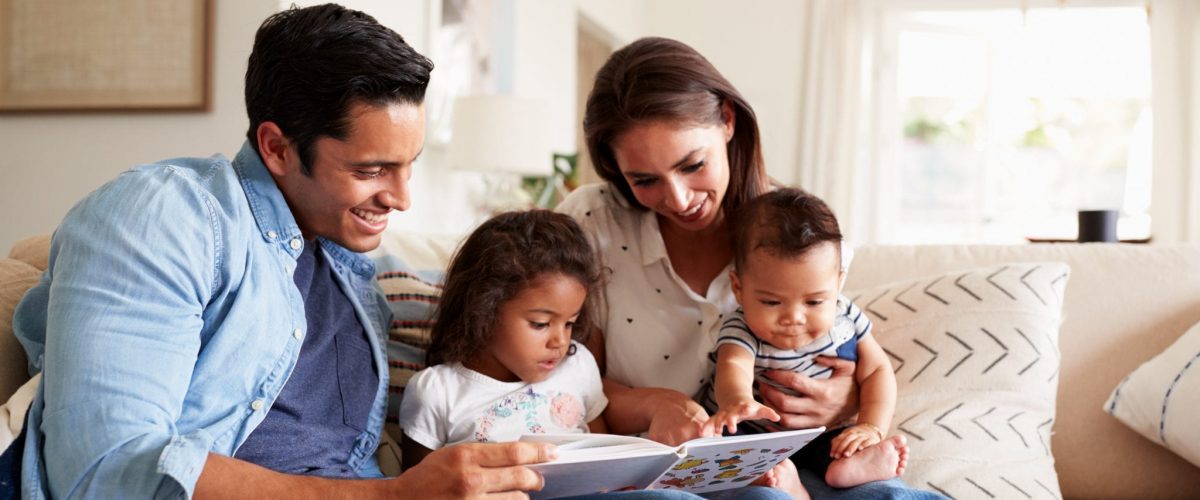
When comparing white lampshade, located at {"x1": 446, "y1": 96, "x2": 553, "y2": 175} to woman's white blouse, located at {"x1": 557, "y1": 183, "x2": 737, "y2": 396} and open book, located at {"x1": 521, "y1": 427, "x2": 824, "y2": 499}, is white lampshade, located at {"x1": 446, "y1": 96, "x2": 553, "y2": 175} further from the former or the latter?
open book, located at {"x1": 521, "y1": 427, "x2": 824, "y2": 499}

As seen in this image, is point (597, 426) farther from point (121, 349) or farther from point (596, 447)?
point (121, 349)

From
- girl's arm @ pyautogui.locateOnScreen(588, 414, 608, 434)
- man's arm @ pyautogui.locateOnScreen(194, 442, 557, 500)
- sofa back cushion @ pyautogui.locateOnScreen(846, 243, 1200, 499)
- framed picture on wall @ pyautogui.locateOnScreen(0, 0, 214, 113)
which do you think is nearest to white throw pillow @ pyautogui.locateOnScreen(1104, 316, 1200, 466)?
sofa back cushion @ pyautogui.locateOnScreen(846, 243, 1200, 499)

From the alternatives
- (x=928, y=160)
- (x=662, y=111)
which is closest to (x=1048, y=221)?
(x=928, y=160)

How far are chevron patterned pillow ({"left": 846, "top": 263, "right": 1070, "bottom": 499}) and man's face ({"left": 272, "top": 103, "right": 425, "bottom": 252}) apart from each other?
39.6 inches

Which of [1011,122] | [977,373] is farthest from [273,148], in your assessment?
[1011,122]

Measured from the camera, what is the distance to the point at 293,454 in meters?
1.46

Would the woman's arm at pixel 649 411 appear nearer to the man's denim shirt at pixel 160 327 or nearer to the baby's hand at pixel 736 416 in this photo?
the baby's hand at pixel 736 416

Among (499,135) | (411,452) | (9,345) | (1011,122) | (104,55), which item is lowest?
(411,452)

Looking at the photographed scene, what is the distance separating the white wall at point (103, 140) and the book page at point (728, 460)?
2.23m

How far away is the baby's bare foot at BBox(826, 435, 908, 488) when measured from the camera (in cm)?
162

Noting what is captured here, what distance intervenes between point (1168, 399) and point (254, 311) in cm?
159

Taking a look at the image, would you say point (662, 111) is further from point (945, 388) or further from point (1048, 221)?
point (1048, 221)

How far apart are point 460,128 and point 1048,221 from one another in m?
5.09

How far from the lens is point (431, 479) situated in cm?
126
